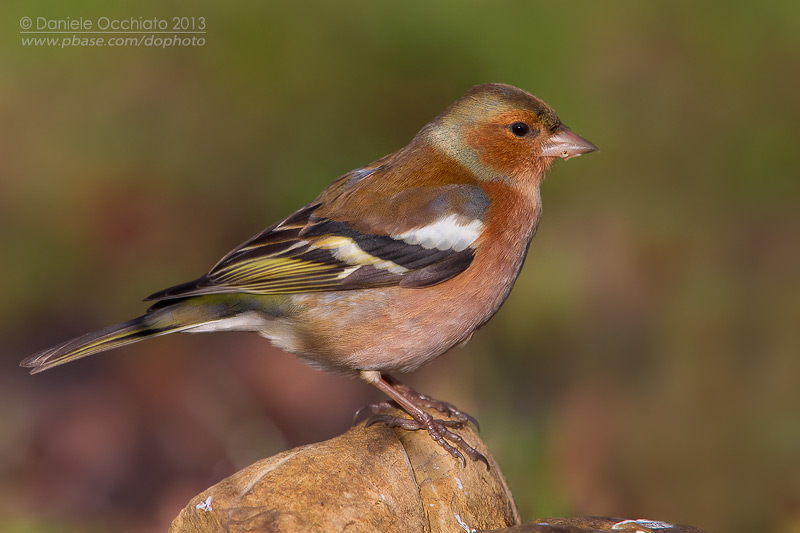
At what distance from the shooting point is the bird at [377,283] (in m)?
4.01

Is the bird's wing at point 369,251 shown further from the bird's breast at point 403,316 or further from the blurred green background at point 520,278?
the blurred green background at point 520,278

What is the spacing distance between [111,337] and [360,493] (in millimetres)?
1290

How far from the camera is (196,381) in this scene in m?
6.09

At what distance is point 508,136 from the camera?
4.40 metres

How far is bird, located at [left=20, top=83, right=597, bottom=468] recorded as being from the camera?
4012 millimetres

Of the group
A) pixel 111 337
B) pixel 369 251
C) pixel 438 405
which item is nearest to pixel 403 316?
pixel 369 251

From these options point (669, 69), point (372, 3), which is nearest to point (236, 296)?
point (372, 3)

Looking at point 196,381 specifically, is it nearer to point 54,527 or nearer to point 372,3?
point 54,527

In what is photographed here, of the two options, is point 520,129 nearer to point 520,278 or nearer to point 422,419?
point 422,419

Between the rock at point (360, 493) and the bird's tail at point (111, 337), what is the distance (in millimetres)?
874

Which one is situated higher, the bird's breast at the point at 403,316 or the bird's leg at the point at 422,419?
the bird's breast at the point at 403,316

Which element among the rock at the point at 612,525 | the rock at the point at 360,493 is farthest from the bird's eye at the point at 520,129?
the rock at the point at 612,525

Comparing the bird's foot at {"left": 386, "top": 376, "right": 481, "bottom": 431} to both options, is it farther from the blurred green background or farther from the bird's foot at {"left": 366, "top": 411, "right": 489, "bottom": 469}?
the blurred green background

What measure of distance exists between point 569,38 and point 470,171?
3314mm
